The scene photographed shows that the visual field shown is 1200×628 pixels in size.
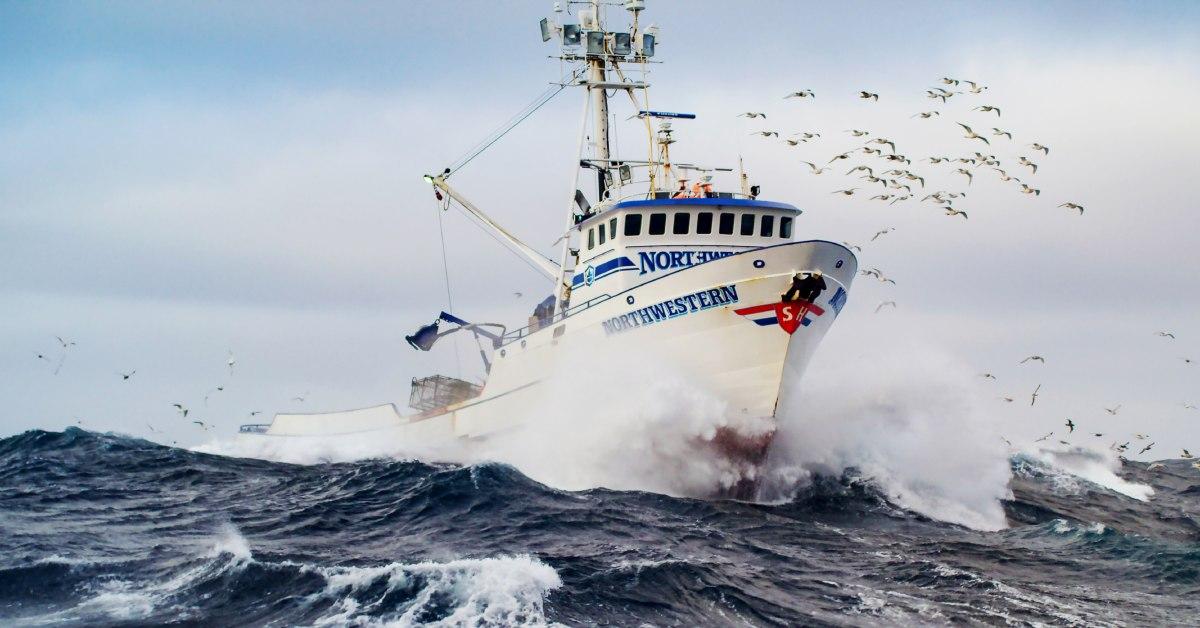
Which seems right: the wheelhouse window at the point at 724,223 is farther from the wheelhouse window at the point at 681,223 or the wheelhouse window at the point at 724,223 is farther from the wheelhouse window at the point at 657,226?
the wheelhouse window at the point at 657,226

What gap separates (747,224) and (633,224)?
3346 millimetres

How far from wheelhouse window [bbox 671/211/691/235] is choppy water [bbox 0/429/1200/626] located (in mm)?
7974

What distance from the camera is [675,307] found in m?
25.4

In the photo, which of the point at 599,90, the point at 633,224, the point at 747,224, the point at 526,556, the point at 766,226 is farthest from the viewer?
the point at 599,90

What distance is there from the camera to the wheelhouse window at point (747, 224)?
28.2 meters

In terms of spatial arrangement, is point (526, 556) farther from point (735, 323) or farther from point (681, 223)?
point (681, 223)

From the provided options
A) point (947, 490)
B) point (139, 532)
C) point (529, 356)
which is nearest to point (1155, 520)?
point (947, 490)

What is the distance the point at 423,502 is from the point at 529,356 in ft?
32.3

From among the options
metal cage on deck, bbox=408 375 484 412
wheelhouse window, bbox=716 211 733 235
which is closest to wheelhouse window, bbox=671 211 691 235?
wheelhouse window, bbox=716 211 733 235

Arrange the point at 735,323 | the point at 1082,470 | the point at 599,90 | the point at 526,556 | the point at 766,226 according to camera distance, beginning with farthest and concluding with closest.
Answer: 1. the point at 1082,470
2. the point at 599,90
3. the point at 766,226
4. the point at 735,323
5. the point at 526,556

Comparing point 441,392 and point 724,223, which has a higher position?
point 724,223

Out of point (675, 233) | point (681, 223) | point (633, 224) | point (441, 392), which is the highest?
point (681, 223)

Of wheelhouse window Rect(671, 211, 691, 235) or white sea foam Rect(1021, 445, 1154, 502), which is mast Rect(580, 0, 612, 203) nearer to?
wheelhouse window Rect(671, 211, 691, 235)

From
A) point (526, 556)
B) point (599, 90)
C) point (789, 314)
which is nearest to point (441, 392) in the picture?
point (599, 90)
